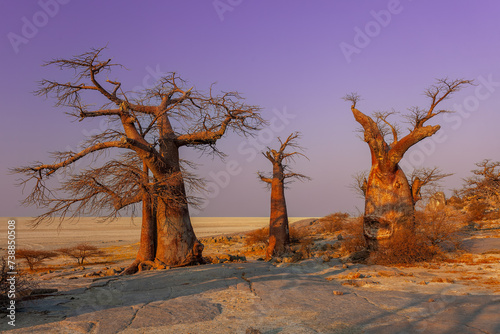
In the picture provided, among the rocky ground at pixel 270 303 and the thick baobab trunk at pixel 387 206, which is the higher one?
the thick baobab trunk at pixel 387 206

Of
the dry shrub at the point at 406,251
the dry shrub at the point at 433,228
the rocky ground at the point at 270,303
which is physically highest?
the dry shrub at the point at 433,228

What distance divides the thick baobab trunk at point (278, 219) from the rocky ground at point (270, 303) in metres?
5.13

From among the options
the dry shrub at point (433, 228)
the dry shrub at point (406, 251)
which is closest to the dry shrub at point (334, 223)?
the dry shrub at point (433, 228)

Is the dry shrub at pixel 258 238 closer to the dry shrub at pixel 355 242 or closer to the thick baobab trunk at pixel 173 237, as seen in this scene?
the dry shrub at pixel 355 242

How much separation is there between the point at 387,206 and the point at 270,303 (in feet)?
19.4

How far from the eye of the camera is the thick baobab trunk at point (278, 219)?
13470 mm

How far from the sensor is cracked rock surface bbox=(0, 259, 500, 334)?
4273mm

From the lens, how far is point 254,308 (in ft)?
16.9

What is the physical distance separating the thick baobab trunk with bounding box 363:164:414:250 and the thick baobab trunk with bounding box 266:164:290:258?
3.75 meters

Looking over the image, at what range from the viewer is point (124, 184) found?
28.4 ft

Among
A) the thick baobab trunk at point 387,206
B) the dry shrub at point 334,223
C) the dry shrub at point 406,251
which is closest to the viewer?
the dry shrub at point 406,251

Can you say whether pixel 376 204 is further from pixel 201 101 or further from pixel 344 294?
pixel 201 101

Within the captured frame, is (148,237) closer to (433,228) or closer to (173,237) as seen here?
(173,237)

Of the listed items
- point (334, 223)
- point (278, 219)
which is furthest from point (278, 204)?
point (334, 223)
